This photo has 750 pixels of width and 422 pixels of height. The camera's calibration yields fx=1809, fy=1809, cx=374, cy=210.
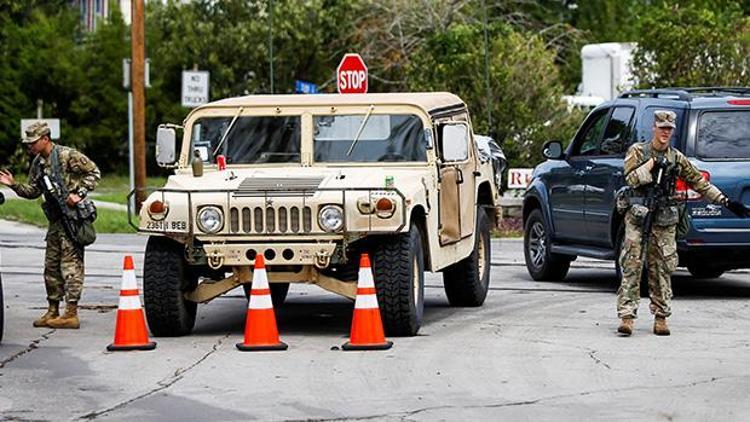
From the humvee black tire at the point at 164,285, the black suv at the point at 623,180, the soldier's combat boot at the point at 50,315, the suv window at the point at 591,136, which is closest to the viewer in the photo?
the humvee black tire at the point at 164,285

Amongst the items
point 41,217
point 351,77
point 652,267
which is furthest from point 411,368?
point 41,217

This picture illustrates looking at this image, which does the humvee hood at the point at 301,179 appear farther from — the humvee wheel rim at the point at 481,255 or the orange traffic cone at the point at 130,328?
the humvee wheel rim at the point at 481,255

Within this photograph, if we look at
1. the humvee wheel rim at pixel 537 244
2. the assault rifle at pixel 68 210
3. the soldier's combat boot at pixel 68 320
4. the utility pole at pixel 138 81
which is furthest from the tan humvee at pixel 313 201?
the utility pole at pixel 138 81

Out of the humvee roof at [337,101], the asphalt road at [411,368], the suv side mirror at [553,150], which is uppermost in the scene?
the humvee roof at [337,101]

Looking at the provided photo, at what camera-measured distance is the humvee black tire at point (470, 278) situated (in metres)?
16.1

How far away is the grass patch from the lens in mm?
28219

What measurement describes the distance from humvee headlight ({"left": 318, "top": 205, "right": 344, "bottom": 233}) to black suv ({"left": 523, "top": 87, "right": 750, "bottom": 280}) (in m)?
3.43

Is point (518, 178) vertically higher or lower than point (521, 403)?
higher

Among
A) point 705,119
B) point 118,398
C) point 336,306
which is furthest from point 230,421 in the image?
point 705,119

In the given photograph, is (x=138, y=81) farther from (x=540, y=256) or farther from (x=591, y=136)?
(x=591, y=136)

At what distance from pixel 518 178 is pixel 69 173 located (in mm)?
13253

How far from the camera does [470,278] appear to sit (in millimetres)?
16156

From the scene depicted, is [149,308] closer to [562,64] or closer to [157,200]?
[157,200]

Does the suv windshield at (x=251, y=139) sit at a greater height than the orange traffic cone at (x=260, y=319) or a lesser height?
greater
